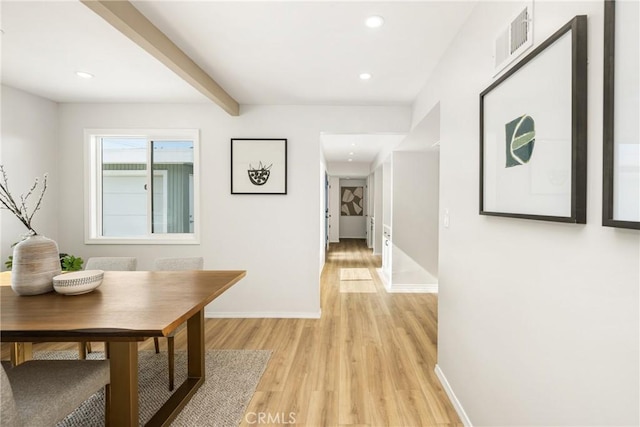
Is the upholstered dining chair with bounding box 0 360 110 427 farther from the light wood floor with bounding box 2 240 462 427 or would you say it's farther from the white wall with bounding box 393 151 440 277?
the white wall with bounding box 393 151 440 277

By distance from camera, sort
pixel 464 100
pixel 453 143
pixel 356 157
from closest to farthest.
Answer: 1. pixel 464 100
2. pixel 453 143
3. pixel 356 157

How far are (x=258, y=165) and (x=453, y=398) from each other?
9.59 feet

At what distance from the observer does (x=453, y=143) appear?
2.13 meters

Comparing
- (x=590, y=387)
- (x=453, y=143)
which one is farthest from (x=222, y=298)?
(x=590, y=387)

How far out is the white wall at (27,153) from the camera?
3141 millimetres

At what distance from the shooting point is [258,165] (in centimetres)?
373

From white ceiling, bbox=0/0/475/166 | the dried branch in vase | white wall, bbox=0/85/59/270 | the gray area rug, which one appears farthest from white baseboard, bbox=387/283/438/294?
white wall, bbox=0/85/59/270

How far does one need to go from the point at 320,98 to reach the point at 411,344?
8.92ft

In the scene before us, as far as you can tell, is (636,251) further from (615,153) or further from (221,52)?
(221,52)

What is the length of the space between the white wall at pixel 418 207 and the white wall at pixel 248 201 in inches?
52.8

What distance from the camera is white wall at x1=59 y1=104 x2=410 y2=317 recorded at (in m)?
3.74

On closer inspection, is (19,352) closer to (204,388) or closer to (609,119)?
(204,388)

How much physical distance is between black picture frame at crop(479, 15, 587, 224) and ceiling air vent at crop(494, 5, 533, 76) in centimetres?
7

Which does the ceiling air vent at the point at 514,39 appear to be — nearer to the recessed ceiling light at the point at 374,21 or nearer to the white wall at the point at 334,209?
the recessed ceiling light at the point at 374,21
